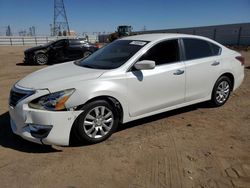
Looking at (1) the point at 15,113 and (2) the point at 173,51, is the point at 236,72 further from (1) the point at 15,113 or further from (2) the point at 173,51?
(1) the point at 15,113

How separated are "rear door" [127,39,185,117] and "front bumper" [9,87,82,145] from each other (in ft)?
3.48

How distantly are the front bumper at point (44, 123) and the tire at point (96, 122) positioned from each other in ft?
0.43

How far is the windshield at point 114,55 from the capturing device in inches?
186

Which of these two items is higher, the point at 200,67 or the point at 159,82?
the point at 200,67

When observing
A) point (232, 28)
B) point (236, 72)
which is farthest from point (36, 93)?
point (232, 28)

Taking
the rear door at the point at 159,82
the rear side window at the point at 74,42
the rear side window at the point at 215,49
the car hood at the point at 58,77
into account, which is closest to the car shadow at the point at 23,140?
the rear door at the point at 159,82

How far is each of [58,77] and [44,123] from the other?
31.1 inches

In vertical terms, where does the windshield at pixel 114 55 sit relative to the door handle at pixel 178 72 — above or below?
above

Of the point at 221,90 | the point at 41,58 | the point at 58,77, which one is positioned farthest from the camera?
the point at 41,58

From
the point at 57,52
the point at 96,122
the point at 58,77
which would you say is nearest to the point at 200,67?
the point at 96,122

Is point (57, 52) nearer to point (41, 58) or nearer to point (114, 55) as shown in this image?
point (41, 58)

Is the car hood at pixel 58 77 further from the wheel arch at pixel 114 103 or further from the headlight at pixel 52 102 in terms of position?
the wheel arch at pixel 114 103

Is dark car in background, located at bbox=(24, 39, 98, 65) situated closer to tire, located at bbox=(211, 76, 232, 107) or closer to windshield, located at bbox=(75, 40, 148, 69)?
windshield, located at bbox=(75, 40, 148, 69)

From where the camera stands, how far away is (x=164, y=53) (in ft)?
16.6
